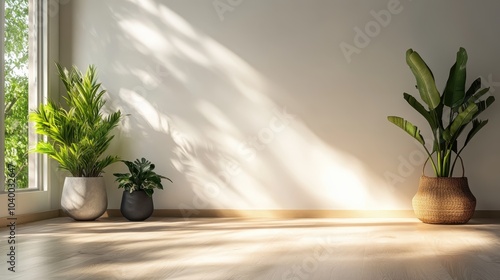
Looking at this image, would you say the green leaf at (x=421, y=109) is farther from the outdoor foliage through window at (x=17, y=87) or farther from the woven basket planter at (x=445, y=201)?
the outdoor foliage through window at (x=17, y=87)

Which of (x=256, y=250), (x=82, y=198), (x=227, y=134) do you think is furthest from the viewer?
(x=227, y=134)

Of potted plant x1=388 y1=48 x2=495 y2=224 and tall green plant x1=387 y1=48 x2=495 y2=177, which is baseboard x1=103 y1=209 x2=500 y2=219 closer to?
potted plant x1=388 y1=48 x2=495 y2=224

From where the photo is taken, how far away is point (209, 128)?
215 inches

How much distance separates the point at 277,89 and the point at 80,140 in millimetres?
1659

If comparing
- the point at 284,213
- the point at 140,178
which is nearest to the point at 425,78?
the point at 284,213

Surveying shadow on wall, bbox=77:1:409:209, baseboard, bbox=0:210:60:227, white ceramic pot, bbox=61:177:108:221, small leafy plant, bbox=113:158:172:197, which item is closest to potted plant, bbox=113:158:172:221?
small leafy plant, bbox=113:158:172:197

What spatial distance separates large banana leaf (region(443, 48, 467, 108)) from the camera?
15.5ft

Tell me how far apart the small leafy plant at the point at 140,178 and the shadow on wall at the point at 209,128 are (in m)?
0.30

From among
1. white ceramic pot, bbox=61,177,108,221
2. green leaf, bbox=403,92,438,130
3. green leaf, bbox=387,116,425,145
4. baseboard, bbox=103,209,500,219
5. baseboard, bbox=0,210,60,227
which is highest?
green leaf, bbox=403,92,438,130

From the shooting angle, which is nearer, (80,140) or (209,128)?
(80,140)

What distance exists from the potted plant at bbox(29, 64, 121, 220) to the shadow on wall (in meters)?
0.34

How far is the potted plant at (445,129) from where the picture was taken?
4.71m

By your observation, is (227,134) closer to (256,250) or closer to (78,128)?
(78,128)

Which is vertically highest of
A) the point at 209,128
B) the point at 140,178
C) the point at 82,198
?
the point at 209,128
